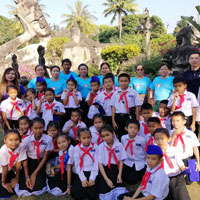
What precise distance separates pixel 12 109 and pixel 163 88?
10.3 feet

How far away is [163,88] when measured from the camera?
4770 millimetres

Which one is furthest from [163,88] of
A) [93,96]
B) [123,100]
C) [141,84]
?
[93,96]

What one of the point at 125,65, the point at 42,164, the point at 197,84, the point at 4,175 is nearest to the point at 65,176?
the point at 42,164

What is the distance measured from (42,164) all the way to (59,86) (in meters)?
1.95

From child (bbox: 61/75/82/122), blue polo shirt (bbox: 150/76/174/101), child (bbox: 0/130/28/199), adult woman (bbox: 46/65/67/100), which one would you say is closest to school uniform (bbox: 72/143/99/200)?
child (bbox: 0/130/28/199)

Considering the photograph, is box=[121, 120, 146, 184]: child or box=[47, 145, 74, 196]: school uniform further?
box=[121, 120, 146, 184]: child

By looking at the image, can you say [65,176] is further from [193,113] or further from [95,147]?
[193,113]

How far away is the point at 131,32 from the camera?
111ft

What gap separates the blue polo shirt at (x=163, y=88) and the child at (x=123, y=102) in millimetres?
635

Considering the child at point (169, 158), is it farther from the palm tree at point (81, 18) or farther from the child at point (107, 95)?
the palm tree at point (81, 18)

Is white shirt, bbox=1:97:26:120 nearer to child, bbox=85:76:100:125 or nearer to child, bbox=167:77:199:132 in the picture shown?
child, bbox=85:76:100:125

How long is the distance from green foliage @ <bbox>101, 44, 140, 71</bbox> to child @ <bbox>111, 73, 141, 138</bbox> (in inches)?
572

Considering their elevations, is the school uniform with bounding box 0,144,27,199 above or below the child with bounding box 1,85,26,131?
below

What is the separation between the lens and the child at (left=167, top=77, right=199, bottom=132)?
3.92 metres
